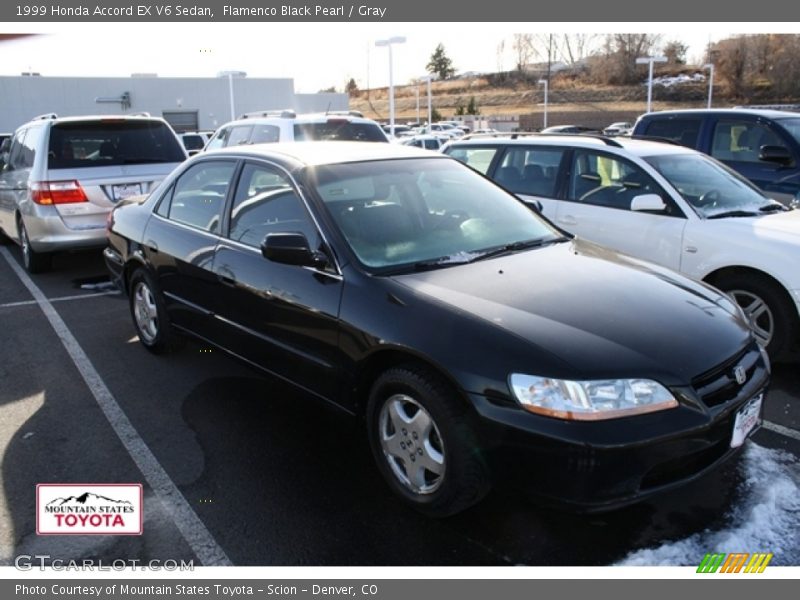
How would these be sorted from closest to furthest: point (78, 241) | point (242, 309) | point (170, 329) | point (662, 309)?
point (662, 309) < point (242, 309) < point (170, 329) < point (78, 241)

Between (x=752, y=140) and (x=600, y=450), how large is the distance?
6568 mm

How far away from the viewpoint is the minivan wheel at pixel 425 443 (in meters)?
2.73

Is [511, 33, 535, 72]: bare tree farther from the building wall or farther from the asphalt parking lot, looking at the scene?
the asphalt parking lot

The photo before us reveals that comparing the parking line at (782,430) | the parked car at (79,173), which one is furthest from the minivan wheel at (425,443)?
the parked car at (79,173)

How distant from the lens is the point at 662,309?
303cm

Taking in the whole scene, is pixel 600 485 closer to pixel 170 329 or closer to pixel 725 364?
pixel 725 364

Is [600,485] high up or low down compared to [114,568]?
up

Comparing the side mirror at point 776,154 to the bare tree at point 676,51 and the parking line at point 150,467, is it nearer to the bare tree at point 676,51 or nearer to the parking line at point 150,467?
the parking line at point 150,467

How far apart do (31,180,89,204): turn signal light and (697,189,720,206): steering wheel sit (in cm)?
615

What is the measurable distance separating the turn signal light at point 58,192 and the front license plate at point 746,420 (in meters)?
6.78

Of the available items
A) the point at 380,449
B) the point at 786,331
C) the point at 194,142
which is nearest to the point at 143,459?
the point at 380,449

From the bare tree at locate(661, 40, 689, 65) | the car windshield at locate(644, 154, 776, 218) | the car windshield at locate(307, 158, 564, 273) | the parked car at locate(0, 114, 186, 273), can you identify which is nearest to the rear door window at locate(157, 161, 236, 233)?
the car windshield at locate(307, 158, 564, 273)

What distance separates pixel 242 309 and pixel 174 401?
93 cm

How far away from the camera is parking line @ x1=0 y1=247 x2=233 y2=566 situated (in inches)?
112
